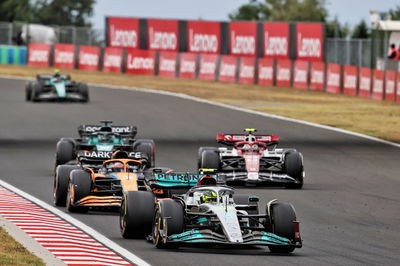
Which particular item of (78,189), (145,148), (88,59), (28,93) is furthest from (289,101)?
(78,189)

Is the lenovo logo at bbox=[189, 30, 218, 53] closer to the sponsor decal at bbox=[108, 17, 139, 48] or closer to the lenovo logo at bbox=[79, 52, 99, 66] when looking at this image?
the sponsor decal at bbox=[108, 17, 139, 48]

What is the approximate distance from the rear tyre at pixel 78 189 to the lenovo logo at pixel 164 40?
4770cm

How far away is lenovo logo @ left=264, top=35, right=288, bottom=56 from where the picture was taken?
6262cm

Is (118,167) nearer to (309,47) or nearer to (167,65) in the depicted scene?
(167,65)

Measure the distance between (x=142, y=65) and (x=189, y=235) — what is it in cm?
4835

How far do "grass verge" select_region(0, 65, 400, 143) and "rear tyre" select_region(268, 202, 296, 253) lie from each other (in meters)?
19.7

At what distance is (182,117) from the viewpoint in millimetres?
39875

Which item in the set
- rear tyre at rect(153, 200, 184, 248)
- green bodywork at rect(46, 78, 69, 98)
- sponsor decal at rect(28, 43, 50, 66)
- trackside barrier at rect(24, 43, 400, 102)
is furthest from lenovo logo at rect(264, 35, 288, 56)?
rear tyre at rect(153, 200, 184, 248)

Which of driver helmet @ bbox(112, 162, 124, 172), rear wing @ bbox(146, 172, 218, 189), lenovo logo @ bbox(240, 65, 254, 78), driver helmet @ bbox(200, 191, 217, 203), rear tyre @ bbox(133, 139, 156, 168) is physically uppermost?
driver helmet @ bbox(200, 191, 217, 203)

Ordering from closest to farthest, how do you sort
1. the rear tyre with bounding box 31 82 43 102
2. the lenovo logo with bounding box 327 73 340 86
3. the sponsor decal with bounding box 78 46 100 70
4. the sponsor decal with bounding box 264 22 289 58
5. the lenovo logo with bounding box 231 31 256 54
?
the rear tyre with bounding box 31 82 43 102 → the lenovo logo with bounding box 327 73 340 86 → the sponsor decal with bounding box 264 22 289 58 → the lenovo logo with bounding box 231 31 256 54 → the sponsor decal with bounding box 78 46 100 70

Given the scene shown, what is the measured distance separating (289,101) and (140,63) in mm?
16366

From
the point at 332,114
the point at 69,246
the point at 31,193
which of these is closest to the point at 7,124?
the point at 332,114

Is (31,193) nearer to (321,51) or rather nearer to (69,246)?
(69,246)

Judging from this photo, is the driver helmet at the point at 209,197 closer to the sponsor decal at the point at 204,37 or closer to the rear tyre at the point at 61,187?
the rear tyre at the point at 61,187
